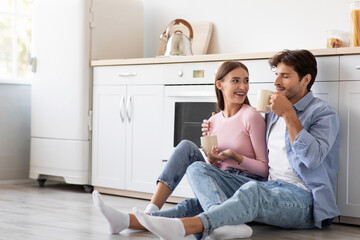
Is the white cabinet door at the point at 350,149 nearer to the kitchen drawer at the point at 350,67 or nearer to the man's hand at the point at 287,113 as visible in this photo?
the kitchen drawer at the point at 350,67

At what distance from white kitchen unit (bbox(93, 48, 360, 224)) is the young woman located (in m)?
0.32

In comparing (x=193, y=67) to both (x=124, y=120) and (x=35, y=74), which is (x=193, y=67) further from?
(x=35, y=74)

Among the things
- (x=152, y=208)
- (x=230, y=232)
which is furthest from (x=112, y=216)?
(x=230, y=232)

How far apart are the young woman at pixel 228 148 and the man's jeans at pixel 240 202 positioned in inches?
0.8

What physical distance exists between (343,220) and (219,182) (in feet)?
2.30

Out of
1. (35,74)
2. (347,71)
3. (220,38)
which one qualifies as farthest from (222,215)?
(35,74)

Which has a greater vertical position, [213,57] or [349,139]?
[213,57]

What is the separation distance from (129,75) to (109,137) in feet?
1.39

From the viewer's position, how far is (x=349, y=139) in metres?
2.85

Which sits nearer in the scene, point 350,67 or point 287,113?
point 287,113

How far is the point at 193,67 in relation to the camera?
3461 millimetres

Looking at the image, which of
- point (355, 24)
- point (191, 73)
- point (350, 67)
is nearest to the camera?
point (350, 67)

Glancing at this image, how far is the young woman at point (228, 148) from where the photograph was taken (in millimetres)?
2682

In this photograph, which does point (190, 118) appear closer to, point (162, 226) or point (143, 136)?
point (143, 136)
